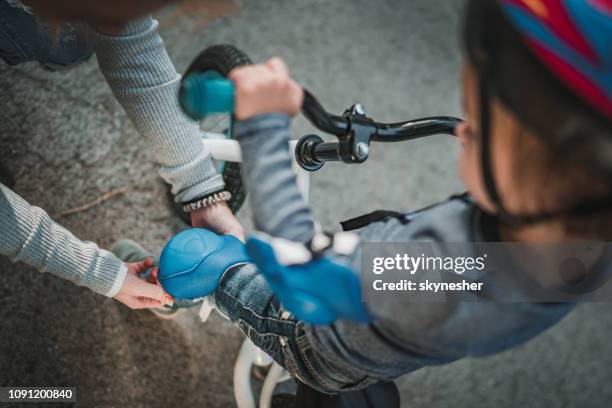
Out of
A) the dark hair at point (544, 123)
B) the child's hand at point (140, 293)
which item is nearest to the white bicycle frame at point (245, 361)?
the child's hand at point (140, 293)

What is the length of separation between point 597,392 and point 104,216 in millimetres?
1196

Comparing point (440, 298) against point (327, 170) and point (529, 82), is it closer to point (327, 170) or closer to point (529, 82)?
point (529, 82)

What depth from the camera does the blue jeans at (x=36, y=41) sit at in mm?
786

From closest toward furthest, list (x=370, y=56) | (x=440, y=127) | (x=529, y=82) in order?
(x=529, y=82)
(x=440, y=127)
(x=370, y=56)

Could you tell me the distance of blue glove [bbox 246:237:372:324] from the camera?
480 mm

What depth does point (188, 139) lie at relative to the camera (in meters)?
0.83

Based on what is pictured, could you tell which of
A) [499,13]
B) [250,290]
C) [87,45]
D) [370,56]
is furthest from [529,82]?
[370,56]

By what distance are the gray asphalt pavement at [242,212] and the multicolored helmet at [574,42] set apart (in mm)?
860

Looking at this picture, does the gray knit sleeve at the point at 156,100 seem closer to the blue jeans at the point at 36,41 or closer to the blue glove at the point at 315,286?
the blue jeans at the point at 36,41

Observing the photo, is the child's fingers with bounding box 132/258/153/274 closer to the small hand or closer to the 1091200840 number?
the small hand

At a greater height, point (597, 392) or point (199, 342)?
point (199, 342)

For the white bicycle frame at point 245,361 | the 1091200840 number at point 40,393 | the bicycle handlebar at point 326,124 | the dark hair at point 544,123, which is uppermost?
the dark hair at point 544,123

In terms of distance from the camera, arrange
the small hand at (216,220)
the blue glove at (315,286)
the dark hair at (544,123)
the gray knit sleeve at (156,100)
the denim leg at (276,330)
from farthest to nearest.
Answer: the small hand at (216,220), the gray knit sleeve at (156,100), the denim leg at (276,330), the blue glove at (315,286), the dark hair at (544,123)

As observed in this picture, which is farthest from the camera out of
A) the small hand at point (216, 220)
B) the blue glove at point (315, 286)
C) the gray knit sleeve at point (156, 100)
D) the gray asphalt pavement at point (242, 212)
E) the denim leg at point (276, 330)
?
the gray asphalt pavement at point (242, 212)
